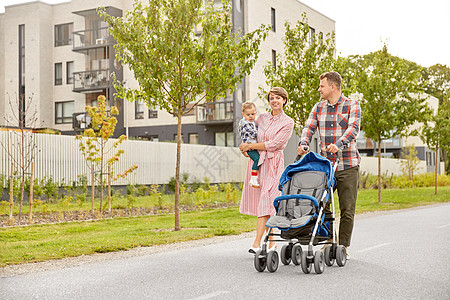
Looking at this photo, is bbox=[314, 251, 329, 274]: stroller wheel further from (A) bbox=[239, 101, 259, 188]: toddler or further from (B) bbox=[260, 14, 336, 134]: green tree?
(B) bbox=[260, 14, 336, 134]: green tree

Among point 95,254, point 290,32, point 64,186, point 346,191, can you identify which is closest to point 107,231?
point 95,254

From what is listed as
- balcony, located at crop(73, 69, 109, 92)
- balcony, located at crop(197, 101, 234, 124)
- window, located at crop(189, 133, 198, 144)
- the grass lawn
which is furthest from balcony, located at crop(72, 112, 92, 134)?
the grass lawn

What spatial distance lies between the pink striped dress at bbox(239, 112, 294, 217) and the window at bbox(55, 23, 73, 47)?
4101cm

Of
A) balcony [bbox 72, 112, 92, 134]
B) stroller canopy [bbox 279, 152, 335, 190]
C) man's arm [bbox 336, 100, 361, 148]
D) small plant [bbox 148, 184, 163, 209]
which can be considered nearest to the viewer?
stroller canopy [bbox 279, 152, 335, 190]

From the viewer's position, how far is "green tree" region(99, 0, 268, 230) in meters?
13.0

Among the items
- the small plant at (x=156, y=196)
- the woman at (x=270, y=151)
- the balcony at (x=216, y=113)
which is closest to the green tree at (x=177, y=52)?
the woman at (x=270, y=151)

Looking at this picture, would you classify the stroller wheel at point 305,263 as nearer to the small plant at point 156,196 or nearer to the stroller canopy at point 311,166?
the stroller canopy at point 311,166

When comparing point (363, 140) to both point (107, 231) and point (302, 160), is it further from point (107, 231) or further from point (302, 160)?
point (302, 160)

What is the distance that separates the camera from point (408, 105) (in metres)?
23.6

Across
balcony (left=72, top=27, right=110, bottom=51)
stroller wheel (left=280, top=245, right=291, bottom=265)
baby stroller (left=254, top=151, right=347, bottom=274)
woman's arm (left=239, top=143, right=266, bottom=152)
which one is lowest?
stroller wheel (left=280, top=245, right=291, bottom=265)

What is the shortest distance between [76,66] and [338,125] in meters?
41.2

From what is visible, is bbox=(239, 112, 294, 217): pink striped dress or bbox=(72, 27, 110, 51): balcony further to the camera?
bbox=(72, 27, 110, 51): balcony

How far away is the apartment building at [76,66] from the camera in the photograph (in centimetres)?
4391

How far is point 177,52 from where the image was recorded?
1298cm
